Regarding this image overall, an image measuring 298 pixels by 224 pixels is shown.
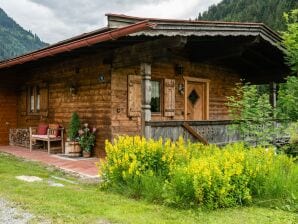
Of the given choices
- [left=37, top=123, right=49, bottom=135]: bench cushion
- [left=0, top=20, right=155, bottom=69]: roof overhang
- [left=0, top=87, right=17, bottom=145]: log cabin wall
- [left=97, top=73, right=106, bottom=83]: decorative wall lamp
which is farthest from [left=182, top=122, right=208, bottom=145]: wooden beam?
[left=0, top=87, right=17, bottom=145]: log cabin wall

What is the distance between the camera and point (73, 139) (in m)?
10.1

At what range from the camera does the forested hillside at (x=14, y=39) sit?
368 feet

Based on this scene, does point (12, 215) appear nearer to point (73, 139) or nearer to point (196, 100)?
point (73, 139)

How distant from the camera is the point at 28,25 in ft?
518

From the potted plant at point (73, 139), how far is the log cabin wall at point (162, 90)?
4.30ft

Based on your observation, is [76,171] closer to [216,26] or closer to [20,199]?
[20,199]

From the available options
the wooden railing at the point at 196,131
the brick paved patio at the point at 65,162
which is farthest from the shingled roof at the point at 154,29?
the brick paved patio at the point at 65,162

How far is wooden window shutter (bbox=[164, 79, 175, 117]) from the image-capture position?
421 inches

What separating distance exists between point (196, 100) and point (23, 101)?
21.2 feet

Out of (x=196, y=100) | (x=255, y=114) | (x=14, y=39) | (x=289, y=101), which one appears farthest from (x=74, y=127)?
(x=14, y=39)

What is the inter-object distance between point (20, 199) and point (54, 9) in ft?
254

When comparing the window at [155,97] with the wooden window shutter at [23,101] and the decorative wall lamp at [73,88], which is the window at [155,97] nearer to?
the decorative wall lamp at [73,88]

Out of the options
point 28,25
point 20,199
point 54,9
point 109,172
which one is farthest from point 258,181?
point 28,25

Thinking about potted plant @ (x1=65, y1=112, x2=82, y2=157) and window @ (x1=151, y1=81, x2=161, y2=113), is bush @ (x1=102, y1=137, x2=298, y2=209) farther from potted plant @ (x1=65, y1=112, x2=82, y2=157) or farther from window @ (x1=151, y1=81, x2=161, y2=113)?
window @ (x1=151, y1=81, x2=161, y2=113)
